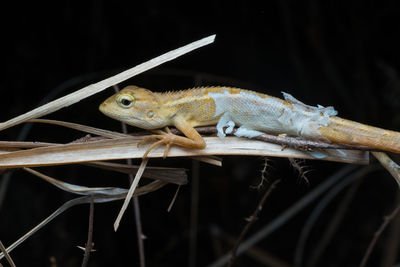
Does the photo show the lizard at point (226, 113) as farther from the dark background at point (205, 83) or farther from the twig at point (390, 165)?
the dark background at point (205, 83)

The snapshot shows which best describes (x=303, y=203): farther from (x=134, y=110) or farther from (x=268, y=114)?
(x=134, y=110)

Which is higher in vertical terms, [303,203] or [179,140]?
[303,203]

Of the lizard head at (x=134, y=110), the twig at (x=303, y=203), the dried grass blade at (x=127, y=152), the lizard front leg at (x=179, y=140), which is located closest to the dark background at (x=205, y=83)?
the twig at (x=303, y=203)

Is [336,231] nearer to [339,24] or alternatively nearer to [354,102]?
[354,102]

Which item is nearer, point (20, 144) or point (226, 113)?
point (20, 144)

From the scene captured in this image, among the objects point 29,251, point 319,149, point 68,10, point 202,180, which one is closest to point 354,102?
point 202,180

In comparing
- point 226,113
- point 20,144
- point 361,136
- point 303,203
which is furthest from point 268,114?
point 303,203

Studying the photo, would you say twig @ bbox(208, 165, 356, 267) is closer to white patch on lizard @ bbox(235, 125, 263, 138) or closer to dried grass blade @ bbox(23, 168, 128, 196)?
white patch on lizard @ bbox(235, 125, 263, 138)

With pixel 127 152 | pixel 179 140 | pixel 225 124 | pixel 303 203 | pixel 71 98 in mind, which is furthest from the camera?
pixel 303 203
